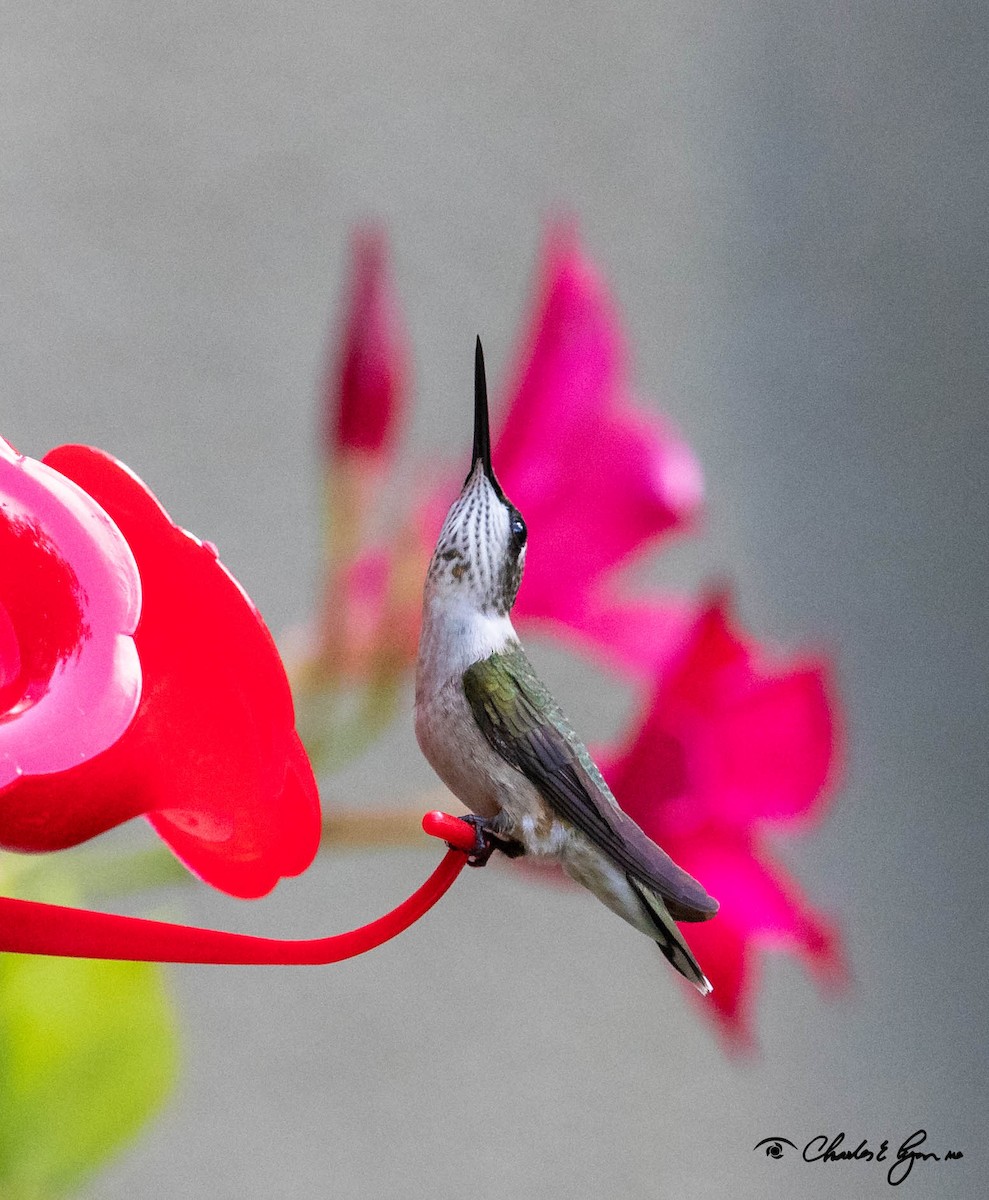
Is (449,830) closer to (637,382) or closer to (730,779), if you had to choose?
(730,779)

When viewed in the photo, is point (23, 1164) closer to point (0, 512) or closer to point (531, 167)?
point (0, 512)

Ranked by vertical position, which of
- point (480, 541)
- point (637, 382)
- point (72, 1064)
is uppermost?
point (480, 541)

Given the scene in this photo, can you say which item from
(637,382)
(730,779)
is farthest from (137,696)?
(637,382)

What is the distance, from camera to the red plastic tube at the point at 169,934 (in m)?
0.24

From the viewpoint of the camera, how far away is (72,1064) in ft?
1.23

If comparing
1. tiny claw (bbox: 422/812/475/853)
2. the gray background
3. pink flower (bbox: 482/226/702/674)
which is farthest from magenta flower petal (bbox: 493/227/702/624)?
the gray background

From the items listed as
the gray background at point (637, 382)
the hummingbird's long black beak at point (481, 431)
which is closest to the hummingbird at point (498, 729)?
the hummingbird's long black beak at point (481, 431)

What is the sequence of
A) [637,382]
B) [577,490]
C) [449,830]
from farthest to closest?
[637,382] < [577,490] < [449,830]

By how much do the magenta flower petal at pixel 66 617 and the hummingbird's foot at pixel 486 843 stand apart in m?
0.06

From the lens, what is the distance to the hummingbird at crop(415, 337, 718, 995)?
235mm

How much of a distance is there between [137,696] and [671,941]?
11 centimetres

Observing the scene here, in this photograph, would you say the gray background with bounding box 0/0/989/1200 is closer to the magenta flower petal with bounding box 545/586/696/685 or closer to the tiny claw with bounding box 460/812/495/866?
the magenta flower petal with bounding box 545/586/696/685

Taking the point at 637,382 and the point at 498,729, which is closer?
the point at 498,729

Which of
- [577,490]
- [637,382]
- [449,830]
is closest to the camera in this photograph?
[449,830]
